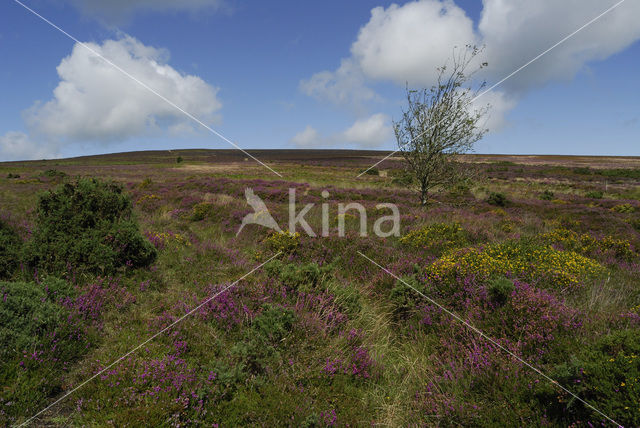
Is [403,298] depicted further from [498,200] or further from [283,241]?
[498,200]

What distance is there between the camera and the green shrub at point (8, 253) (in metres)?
5.17

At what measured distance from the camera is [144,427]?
2.83 meters

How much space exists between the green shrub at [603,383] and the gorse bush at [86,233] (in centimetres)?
667

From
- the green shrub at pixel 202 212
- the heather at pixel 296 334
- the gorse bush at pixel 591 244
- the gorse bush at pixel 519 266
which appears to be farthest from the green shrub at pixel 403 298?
the green shrub at pixel 202 212

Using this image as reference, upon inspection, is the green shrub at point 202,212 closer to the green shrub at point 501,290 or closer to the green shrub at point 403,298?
the green shrub at point 403,298

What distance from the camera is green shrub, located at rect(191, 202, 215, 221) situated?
13070 mm

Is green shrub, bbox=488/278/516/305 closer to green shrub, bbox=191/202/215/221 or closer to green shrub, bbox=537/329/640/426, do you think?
green shrub, bbox=537/329/640/426

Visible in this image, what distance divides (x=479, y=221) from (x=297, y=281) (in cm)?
854


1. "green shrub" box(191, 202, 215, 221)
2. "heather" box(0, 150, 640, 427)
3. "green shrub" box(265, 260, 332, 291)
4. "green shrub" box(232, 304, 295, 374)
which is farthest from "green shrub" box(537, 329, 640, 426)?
"green shrub" box(191, 202, 215, 221)

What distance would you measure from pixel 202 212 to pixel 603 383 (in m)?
13.1

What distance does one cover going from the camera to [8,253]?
5.33 m

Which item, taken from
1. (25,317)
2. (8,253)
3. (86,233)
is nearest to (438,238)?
(86,233)

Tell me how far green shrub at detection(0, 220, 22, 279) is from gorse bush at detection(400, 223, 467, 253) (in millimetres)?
8270

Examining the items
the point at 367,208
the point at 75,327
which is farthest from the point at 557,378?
the point at 367,208
